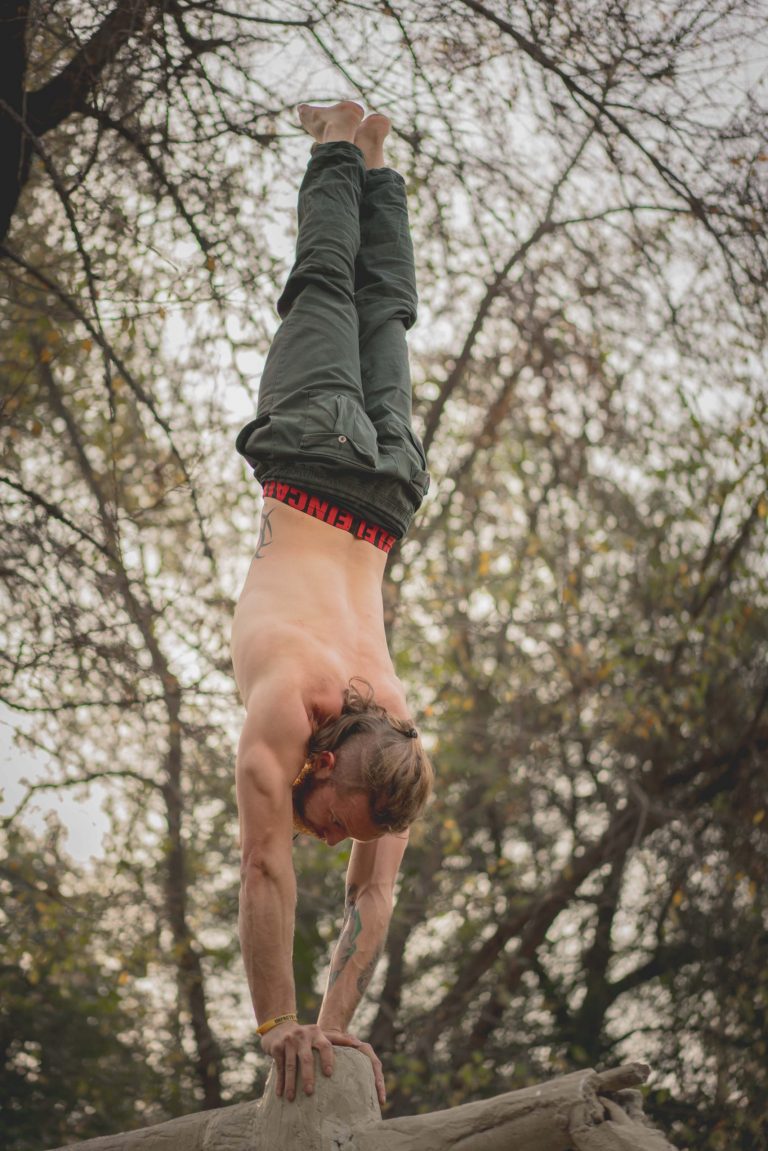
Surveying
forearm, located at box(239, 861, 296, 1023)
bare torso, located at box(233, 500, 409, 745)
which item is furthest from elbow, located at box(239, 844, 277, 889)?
bare torso, located at box(233, 500, 409, 745)

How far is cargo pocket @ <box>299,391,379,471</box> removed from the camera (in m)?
2.89

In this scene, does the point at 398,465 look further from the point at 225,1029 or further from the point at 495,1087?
the point at 225,1029

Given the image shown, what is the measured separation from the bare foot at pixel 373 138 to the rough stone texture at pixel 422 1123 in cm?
251

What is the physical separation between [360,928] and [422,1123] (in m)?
0.53

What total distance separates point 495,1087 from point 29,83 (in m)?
6.15

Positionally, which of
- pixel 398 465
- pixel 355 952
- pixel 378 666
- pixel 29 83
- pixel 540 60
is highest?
pixel 29 83

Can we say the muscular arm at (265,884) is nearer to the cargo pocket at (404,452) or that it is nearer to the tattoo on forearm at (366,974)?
the tattoo on forearm at (366,974)

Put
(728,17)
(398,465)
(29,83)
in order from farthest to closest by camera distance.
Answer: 1. (29,83)
2. (728,17)
3. (398,465)

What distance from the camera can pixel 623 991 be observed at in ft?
26.0

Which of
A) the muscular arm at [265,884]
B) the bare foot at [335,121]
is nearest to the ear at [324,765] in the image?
the muscular arm at [265,884]

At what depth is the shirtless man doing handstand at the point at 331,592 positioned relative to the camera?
2.42 metres

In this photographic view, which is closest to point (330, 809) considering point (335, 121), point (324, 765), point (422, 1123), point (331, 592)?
point (324, 765)

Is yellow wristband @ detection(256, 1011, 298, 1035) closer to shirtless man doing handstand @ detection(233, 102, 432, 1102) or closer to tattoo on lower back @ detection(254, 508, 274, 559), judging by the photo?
shirtless man doing handstand @ detection(233, 102, 432, 1102)

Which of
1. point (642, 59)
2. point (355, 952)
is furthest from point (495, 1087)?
point (642, 59)
